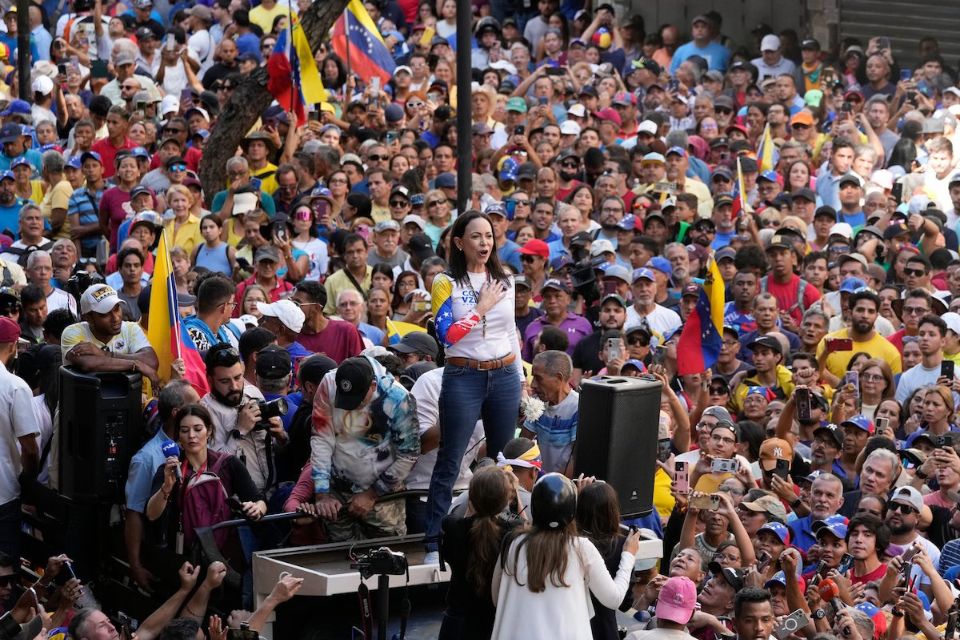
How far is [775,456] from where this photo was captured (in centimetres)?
1137

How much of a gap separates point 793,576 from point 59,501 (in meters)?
3.91

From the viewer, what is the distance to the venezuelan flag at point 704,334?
12.6 m

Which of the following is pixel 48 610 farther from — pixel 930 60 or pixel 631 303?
pixel 930 60

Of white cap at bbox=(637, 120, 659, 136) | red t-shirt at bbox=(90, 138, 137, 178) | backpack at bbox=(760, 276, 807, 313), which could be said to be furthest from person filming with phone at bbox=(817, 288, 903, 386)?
red t-shirt at bbox=(90, 138, 137, 178)

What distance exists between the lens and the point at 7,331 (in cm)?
1113

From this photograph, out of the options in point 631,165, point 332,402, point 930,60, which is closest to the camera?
point 332,402

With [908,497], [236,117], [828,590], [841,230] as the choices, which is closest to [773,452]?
[908,497]

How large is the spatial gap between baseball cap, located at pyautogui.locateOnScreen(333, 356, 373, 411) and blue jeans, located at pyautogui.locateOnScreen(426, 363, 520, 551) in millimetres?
387

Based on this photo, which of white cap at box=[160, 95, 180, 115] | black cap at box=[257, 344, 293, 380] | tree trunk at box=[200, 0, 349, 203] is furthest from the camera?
white cap at box=[160, 95, 180, 115]

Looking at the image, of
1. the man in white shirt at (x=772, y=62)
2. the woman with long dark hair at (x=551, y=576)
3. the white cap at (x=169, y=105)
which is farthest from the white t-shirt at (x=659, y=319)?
the man in white shirt at (x=772, y=62)

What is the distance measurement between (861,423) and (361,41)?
7593 mm

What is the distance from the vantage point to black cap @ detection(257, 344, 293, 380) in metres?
10.3

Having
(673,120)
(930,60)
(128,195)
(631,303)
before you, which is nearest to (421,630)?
(631,303)

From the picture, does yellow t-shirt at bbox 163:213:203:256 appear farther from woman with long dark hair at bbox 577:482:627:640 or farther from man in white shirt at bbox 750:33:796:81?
man in white shirt at bbox 750:33:796:81
